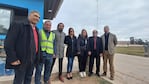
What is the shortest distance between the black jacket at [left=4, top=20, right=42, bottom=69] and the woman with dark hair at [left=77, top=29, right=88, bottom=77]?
11.8 ft

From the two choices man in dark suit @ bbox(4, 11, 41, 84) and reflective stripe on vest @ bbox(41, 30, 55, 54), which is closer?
man in dark suit @ bbox(4, 11, 41, 84)

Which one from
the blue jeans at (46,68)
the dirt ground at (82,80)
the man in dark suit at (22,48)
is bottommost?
the dirt ground at (82,80)

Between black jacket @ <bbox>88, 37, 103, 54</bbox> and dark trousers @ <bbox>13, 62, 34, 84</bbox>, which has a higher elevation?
black jacket @ <bbox>88, 37, 103, 54</bbox>

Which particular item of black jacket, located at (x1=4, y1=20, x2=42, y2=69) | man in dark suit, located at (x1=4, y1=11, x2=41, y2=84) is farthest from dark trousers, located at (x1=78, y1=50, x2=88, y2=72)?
black jacket, located at (x1=4, y1=20, x2=42, y2=69)

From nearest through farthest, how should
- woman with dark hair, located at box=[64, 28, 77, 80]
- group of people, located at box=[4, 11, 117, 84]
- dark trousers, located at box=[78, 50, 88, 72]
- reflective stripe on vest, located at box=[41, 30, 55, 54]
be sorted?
1. group of people, located at box=[4, 11, 117, 84]
2. reflective stripe on vest, located at box=[41, 30, 55, 54]
3. woman with dark hair, located at box=[64, 28, 77, 80]
4. dark trousers, located at box=[78, 50, 88, 72]

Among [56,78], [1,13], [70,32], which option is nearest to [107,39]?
[70,32]

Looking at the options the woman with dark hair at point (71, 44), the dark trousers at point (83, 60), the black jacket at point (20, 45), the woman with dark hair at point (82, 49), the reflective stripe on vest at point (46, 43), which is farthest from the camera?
the dark trousers at point (83, 60)

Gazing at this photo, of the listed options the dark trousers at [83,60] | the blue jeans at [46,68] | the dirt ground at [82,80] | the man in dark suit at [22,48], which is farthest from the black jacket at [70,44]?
the man in dark suit at [22,48]

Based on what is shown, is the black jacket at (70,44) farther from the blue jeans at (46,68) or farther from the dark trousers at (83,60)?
the blue jeans at (46,68)

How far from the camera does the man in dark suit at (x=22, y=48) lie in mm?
3607

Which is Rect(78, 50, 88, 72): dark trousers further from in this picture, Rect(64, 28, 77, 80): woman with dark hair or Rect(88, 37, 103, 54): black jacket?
Rect(64, 28, 77, 80): woman with dark hair

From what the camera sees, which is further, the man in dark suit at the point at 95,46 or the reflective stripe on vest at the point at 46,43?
the man in dark suit at the point at 95,46

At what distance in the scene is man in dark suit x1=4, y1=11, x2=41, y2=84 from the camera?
3607 millimetres

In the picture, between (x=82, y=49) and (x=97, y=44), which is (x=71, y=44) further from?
(x=97, y=44)
